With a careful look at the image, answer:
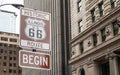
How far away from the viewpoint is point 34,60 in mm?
12008

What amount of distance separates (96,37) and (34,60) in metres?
25.5

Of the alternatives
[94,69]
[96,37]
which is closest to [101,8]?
[96,37]

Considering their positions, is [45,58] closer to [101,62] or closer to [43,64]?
[43,64]

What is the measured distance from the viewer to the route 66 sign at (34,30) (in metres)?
12.0

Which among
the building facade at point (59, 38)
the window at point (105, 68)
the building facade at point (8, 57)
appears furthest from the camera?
the building facade at point (8, 57)

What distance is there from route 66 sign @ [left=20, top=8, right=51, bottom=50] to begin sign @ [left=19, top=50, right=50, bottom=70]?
1.04 feet

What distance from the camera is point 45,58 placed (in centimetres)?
1224

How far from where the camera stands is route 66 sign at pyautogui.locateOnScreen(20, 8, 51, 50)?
12.0m

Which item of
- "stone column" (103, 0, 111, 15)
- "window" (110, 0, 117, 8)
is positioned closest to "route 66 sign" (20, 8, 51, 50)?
"window" (110, 0, 117, 8)

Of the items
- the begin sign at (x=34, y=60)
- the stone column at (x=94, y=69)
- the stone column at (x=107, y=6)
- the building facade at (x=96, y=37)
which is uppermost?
the stone column at (x=107, y=6)

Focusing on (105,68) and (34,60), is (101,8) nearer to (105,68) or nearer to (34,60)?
(105,68)

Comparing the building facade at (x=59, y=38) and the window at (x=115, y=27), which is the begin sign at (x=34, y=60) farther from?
the building facade at (x=59, y=38)

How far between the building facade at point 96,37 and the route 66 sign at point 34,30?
19293 mm

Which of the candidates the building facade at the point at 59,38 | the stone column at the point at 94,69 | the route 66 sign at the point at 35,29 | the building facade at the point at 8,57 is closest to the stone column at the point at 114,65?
the stone column at the point at 94,69
